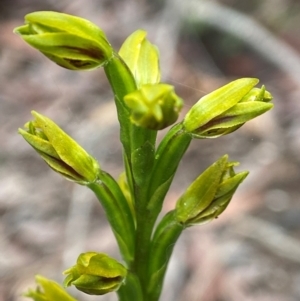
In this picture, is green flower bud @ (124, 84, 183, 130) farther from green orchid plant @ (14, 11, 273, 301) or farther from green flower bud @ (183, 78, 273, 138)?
green flower bud @ (183, 78, 273, 138)

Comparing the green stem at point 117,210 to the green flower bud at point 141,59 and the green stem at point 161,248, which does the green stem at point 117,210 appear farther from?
the green flower bud at point 141,59

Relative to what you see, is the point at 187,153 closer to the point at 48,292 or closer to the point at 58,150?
the point at 48,292

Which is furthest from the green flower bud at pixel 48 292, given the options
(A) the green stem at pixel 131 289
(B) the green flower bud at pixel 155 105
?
(B) the green flower bud at pixel 155 105

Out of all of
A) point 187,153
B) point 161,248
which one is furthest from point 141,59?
point 187,153

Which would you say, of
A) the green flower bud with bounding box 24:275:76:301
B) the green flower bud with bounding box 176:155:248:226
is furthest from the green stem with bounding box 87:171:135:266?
the green flower bud with bounding box 24:275:76:301

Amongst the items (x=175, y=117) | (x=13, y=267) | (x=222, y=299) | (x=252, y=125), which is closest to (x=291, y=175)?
(x=252, y=125)

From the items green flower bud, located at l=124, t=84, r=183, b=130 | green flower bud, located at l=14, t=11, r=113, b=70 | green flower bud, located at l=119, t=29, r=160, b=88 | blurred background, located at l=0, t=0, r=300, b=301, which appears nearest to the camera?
green flower bud, located at l=124, t=84, r=183, b=130
